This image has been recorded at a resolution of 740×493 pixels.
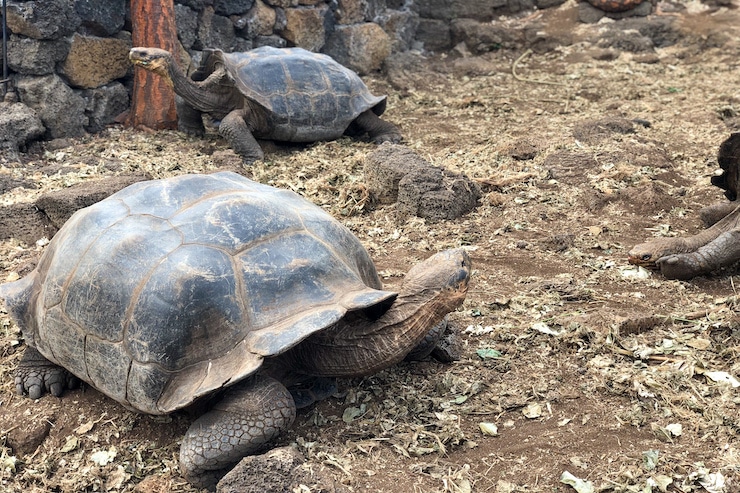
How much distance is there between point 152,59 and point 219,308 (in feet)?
12.9

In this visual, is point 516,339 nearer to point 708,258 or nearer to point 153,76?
point 708,258

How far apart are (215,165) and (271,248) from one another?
331cm

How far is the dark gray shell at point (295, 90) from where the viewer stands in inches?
237

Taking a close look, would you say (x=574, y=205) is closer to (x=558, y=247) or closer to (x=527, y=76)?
(x=558, y=247)

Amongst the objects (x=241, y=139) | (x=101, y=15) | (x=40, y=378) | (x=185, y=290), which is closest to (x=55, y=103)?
(x=101, y=15)

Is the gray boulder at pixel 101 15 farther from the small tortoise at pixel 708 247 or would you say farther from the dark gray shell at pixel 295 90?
the small tortoise at pixel 708 247

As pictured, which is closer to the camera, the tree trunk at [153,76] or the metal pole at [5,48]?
the metal pole at [5,48]

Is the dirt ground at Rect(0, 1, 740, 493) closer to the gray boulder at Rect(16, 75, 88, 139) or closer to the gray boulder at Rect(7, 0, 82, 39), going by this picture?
the gray boulder at Rect(16, 75, 88, 139)

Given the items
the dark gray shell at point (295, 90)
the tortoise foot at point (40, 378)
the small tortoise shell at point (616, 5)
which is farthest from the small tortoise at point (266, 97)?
the small tortoise shell at point (616, 5)

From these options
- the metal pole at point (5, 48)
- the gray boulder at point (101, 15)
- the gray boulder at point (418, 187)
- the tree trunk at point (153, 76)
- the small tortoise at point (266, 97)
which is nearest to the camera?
the gray boulder at point (418, 187)

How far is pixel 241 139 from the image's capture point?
591 cm

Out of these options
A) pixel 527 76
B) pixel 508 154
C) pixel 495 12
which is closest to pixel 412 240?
pixel 508 154

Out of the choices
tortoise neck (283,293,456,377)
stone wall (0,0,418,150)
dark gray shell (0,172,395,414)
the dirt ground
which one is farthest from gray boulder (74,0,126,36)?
tortoise neck (283,293,456,377)

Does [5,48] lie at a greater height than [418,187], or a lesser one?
greater
